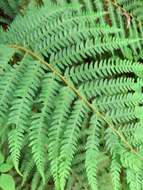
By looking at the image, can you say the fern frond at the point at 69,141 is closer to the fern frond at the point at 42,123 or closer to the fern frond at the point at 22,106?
the fern frond at the point at 42,123

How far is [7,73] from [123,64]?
672 millimetres

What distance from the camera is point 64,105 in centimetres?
234

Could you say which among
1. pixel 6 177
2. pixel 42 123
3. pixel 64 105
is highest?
pixel 64 105

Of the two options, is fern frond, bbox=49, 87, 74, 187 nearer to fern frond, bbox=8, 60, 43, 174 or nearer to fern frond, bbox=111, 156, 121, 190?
fern frond, bbox=8, 60, 43, 174

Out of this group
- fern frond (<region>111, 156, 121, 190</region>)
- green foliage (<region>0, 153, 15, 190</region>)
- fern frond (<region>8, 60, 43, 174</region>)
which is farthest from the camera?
green foliage (<region>0, 153, 15, 190</region>)

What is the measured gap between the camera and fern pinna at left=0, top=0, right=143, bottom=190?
2266 millimetres

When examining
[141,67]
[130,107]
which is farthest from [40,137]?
[141,67]

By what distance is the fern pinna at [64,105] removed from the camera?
2266 millimetres

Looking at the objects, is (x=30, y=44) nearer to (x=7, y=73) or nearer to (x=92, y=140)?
(x=7, y=73)

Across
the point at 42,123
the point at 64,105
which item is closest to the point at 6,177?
the point at 42,123

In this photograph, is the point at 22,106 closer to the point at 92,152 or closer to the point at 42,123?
the point at 42,123

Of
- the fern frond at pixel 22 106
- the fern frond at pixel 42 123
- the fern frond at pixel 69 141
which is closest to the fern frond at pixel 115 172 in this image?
the fern frond at pixel 69 141

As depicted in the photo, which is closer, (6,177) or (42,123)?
(42,123)

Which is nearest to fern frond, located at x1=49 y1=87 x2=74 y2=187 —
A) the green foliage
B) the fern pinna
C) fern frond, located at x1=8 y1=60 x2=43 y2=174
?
the fern pinna
